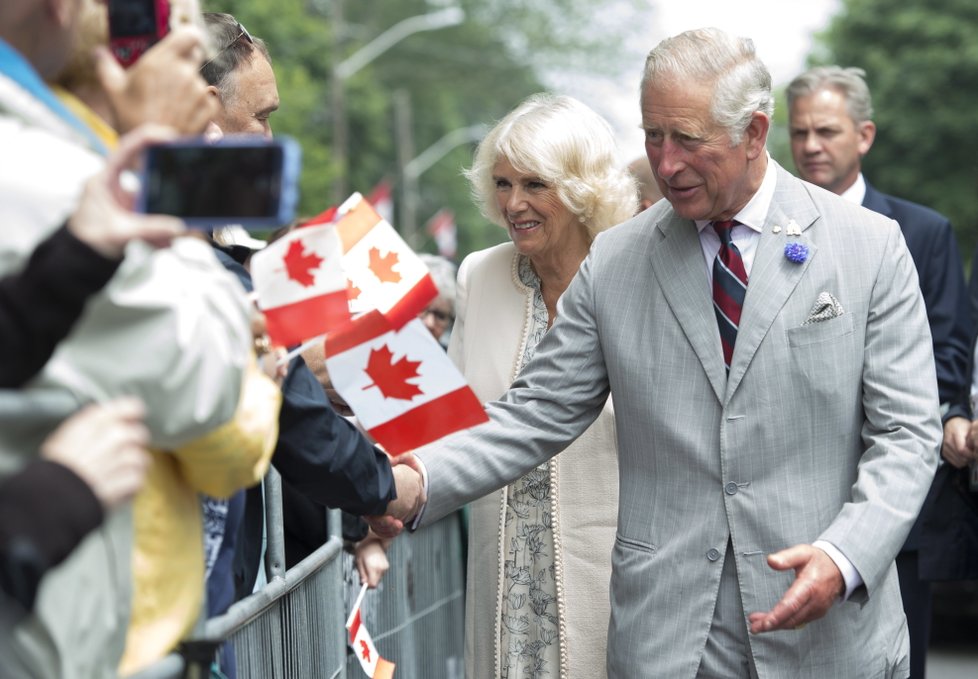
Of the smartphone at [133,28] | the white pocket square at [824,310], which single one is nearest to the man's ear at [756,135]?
the white pocket square at [824,310]

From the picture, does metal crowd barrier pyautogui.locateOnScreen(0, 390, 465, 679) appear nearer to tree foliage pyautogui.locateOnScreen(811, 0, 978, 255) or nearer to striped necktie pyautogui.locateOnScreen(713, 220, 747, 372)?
striped necktie pyautogui.locateOnScreen(713, 220, 747, 372)

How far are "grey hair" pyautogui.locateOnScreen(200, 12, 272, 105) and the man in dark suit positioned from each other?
3.11 meters

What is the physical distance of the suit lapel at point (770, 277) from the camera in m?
3.88

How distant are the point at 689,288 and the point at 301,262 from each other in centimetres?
148

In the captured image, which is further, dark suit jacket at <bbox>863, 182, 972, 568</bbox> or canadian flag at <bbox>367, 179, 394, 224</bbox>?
canadian flag at <bbox>367, 179, 394, 224</bbox>

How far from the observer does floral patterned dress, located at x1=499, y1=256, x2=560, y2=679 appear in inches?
193

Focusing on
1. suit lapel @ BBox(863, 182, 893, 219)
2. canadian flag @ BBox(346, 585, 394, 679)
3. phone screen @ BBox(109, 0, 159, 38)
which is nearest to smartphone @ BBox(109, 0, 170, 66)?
phone screen @ BBox(109, 0, 159, 38)

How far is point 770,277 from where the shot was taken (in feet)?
12.9

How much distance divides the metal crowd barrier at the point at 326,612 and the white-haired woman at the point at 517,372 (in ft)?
1.61

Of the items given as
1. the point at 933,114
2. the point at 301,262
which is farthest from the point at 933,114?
the point at 301,262

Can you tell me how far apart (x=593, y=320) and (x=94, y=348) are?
7.78 feet

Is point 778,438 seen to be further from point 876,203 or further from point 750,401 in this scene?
point 876,203

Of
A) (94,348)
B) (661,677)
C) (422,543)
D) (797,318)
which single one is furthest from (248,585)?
(422,543)

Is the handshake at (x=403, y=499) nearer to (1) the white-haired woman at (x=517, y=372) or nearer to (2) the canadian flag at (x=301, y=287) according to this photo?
(1) the white-haired woman at (x=517, y=372)
